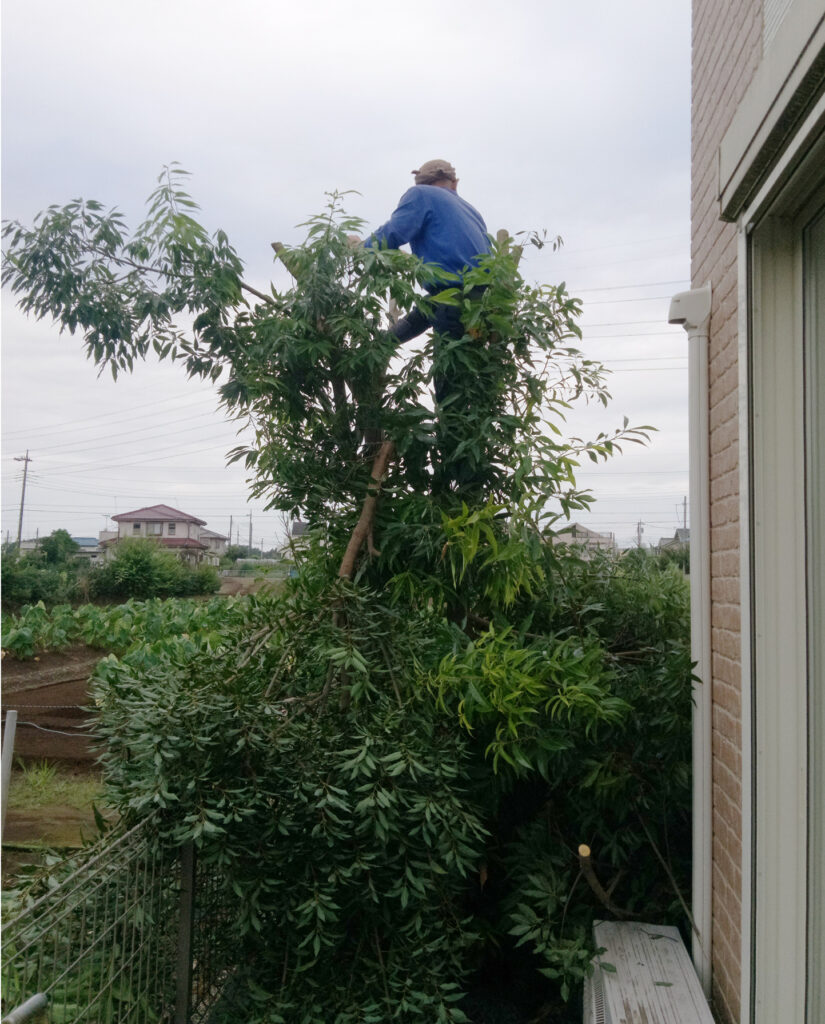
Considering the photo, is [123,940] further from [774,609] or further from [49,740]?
[49,740]

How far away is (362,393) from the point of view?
2.85 metres

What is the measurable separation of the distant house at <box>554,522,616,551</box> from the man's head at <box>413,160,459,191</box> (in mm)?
1533

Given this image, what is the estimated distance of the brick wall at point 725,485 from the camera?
84.1 inches

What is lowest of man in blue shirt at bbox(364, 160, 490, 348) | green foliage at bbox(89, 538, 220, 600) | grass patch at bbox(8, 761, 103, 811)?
grass patch at bbox(8, 761, 103, 811)

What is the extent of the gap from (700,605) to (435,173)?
2031 mm

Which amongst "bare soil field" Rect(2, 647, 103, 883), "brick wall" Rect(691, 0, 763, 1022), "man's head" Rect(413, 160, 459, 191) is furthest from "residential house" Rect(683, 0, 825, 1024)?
"bare soil field" Rect(2, 647, 103, 883)

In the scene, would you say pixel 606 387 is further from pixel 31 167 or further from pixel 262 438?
pixel 31 167

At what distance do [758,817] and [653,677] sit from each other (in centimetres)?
114

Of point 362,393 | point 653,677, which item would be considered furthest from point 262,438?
point 653,677

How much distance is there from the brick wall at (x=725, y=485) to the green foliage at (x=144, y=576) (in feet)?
62.6

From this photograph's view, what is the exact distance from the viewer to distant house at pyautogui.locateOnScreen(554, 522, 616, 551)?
2963 mm

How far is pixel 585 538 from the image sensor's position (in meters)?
3.19

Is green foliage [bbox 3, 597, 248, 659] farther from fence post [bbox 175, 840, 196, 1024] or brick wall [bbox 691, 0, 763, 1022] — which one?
brick wall [bbox 691, 0, 763, 1022]

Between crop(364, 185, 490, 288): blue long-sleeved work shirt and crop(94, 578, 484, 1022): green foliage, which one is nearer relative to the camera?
crop(94, 578, 484, 1022): green foliage
